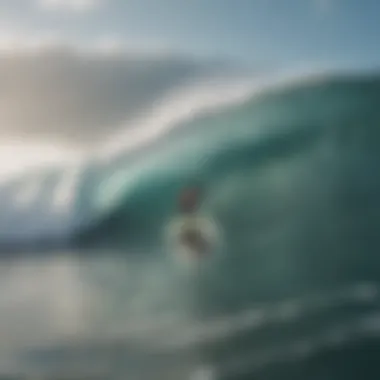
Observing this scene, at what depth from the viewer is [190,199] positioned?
162 cm

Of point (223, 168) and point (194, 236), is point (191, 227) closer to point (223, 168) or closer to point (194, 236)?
point (194, 236)

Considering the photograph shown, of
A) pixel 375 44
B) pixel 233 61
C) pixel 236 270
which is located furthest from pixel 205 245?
pixel 375 44

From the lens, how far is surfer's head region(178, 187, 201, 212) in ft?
5.30

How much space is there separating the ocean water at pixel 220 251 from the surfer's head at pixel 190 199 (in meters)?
0.02

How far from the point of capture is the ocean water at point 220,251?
Answer: 5.15 ft

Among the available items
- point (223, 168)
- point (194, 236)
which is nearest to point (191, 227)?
point (194, 236)

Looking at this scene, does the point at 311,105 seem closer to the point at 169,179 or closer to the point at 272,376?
the point at 169,179

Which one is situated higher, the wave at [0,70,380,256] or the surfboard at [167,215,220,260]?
the wave at [0,70,380,256]

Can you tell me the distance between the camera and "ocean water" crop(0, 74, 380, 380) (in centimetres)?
157

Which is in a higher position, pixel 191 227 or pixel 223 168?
pixel 223 168

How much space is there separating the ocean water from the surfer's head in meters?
0.02

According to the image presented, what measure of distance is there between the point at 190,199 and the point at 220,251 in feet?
0.47

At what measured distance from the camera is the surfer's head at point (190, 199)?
1.61 m

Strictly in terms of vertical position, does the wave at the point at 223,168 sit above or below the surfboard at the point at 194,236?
above
